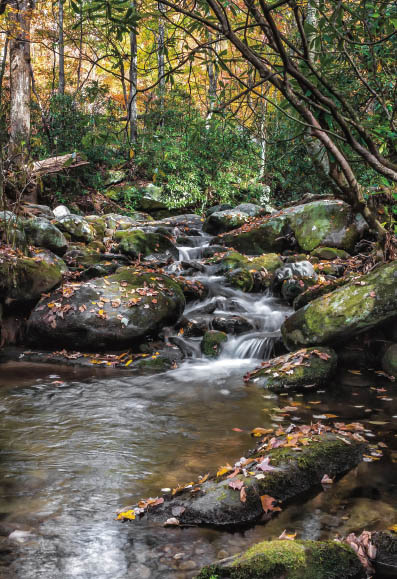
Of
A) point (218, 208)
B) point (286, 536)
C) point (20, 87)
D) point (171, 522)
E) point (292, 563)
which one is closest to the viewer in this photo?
point (292, 563)

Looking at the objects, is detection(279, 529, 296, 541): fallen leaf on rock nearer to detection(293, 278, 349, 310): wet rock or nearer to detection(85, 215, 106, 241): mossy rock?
detection(293, 278, 349, 310): wet rock

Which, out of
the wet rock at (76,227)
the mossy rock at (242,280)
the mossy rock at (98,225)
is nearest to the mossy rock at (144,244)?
the mossy rock at (98,225)

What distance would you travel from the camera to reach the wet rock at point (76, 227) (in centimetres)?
1325

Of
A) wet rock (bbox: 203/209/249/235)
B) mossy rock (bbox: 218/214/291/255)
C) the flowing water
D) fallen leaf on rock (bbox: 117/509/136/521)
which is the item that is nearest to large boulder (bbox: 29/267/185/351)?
the flowing water

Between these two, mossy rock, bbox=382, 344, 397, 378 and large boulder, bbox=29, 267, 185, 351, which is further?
large boulder, bbox=29, 267, 185, 351

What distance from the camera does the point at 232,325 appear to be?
9.42 m

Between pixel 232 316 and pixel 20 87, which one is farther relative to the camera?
pixel 20 87

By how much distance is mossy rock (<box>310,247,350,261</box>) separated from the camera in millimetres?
12414

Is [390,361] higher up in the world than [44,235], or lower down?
lower down

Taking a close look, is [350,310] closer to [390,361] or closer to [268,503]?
[390,361]

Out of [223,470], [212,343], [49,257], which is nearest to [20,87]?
[49,257]

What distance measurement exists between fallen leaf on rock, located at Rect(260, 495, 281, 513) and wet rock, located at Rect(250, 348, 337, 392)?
125 inches

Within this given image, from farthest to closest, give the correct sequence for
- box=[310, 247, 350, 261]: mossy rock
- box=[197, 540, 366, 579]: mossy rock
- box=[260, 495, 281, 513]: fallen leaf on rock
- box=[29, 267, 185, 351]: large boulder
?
box=[310, 247, 350, 261]: mossy rock
box=[29, 267, 185, 351]: large boulder
box=[260, 495, 281, 513]: fallen leaf on rock
box=[197, 540, 366, 579]: mossy rock

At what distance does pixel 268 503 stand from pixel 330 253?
9677mm
